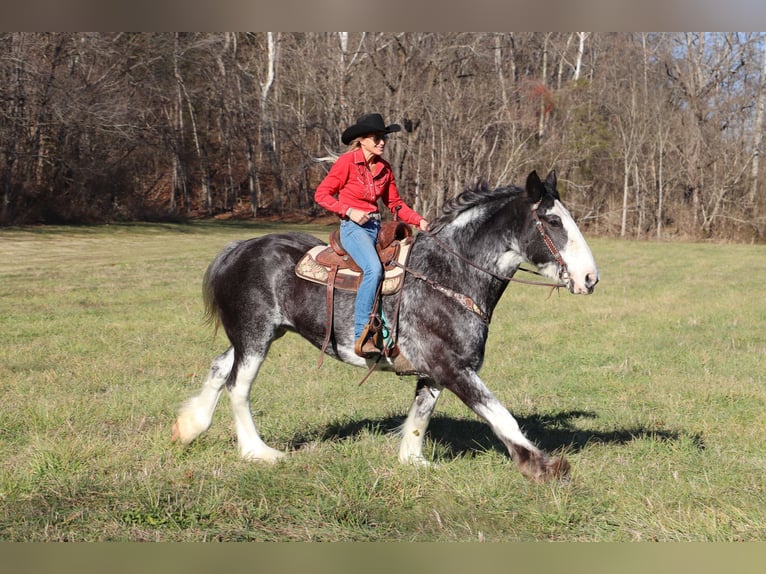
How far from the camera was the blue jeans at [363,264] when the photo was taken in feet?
20.3

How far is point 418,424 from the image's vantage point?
641cm

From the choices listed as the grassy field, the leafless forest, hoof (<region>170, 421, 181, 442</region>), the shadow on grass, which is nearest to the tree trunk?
the leafless forest

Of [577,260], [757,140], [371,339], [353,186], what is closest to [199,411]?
[371,339]

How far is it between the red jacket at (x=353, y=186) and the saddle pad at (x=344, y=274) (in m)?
0.42

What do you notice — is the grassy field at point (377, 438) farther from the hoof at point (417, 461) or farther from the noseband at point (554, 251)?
the noseband at point (554, 251)

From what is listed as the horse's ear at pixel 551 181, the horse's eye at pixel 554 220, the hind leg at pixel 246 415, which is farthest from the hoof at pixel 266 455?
the horse's ear at pixel 551 181

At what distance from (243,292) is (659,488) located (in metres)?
3.59

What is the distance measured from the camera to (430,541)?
486 cm

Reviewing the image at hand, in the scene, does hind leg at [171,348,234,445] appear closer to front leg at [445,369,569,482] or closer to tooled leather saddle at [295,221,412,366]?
tooled leather saddle at [295,221,412,366]

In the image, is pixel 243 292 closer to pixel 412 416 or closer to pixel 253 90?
pixel 412 416

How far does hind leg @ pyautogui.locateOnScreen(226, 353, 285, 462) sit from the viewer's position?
6.40 metres

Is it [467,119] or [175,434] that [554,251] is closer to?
[175,434]

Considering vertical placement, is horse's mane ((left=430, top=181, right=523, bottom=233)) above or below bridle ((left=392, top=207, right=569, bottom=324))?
above

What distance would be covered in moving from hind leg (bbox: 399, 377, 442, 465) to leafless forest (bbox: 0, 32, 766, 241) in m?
32.0
